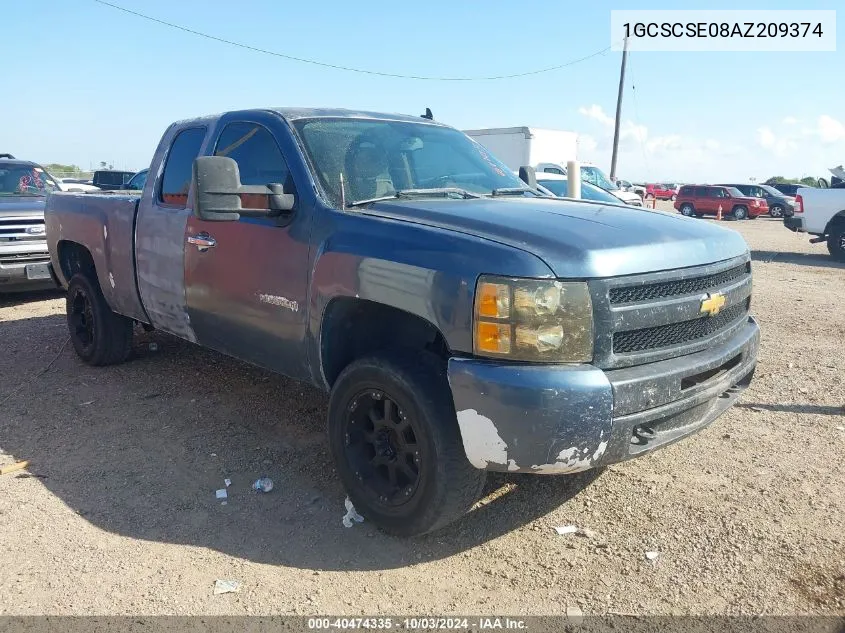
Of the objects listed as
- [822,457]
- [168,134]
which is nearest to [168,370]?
[168,134]

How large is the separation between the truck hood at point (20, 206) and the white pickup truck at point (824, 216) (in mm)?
14139

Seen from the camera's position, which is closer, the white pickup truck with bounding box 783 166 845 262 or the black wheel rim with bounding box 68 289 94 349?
the black wheel rim with bounding box 68 289 94 349

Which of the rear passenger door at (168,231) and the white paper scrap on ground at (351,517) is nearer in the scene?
the white paper scrap on ground at (351,517)

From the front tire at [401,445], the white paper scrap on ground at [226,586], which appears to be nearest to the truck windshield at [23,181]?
the front tire at [401,445]

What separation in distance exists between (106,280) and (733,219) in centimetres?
3204

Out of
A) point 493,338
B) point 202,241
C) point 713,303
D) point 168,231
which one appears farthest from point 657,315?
point 168,231

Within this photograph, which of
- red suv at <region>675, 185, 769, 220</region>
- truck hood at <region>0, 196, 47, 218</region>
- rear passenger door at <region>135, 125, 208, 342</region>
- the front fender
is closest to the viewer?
the front fender

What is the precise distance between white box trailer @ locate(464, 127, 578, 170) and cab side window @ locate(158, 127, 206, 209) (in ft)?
64.4

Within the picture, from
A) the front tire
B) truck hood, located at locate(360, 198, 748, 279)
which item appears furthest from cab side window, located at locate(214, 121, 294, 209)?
the front tire

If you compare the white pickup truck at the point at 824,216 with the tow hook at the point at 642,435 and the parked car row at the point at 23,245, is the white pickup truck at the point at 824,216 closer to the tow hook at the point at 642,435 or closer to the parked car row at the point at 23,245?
the parked car row at the point at 23,245

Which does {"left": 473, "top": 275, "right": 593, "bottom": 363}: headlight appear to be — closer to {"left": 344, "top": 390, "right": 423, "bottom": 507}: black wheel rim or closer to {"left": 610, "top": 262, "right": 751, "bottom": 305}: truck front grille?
{"left": 610, "top": 262, "right": 751, "bottom": 305}: truck front grille

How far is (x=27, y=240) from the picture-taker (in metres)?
8.55

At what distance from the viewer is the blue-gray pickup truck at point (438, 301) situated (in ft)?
8.96

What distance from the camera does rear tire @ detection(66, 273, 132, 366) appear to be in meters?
5.75
